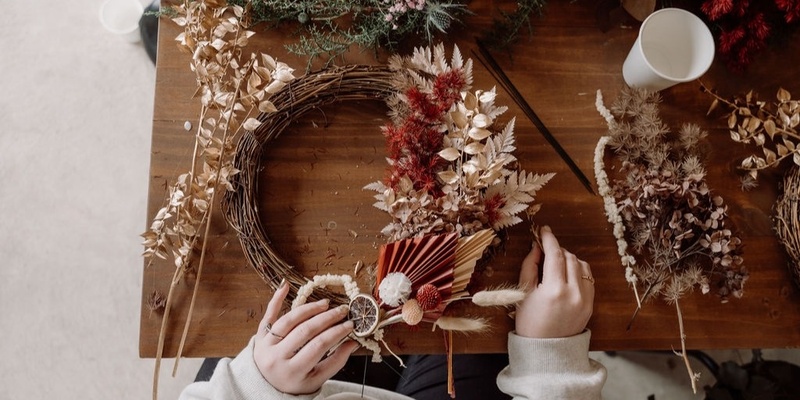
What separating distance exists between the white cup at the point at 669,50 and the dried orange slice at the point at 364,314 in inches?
25.7

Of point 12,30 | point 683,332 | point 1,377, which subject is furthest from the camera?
point 12,30

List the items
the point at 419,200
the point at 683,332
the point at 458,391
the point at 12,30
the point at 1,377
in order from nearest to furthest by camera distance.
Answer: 1. the point at 419,200
2. the point at 683,332
3. the point at 458,391
4. the point at 1,377
5. the point at 12,30

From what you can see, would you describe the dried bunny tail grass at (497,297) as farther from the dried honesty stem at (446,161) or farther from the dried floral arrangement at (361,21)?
the dried floral arrangement at (361,21)

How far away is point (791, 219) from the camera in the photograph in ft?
3.47

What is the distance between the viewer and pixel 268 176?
3.52ft

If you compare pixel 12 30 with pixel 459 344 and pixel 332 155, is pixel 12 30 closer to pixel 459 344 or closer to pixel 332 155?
pixel 332 155

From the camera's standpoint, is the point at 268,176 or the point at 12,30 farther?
the point at 12,30

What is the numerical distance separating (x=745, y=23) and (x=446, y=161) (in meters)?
0.62

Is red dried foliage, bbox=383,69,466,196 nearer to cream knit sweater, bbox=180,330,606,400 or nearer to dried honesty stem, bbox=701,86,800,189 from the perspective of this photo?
cream knit sweater, bbox=180,330,606,400

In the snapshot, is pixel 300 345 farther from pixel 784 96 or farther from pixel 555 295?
pixel 784 96

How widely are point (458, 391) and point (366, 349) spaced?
325mm

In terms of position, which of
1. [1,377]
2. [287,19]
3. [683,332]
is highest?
[287,19]

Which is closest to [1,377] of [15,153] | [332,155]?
[15,153]

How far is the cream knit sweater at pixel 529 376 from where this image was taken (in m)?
0.97
